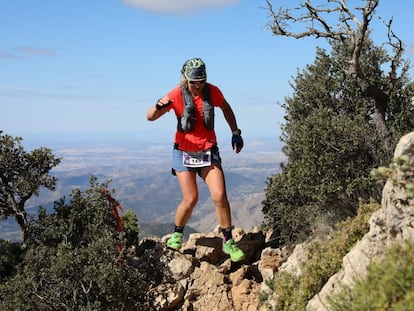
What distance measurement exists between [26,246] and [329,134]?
11562 millimetres

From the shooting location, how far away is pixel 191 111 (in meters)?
9.04

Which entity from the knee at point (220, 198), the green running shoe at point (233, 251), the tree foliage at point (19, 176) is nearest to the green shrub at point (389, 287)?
the knee at point (220, 198)

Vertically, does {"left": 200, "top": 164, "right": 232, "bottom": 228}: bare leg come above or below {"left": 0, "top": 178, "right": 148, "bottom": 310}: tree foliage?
above

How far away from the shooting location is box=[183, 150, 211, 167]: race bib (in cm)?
944

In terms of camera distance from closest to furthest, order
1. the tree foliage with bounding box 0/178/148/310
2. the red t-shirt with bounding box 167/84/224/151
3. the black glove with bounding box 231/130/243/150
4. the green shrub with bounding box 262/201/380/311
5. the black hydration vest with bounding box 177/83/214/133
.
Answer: the green shrub with bounding box 262/201/380/311 < the black hydration vest with bounding box 177/83/214/133 < the red t-shirt with bounding box 167/84/224/151 < the black glove with bounding box 231/130/243/150 < the tree foliage with bounding box 0/178/148/310

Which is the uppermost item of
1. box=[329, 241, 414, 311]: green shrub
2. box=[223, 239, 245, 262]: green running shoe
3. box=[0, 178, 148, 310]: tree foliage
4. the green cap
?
the green cap

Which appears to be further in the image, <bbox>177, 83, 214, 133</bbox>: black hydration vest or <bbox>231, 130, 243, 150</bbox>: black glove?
<bbox>231, 130, 243, 150</bbox>: black glove

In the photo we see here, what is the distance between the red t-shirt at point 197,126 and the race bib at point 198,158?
0.36ft

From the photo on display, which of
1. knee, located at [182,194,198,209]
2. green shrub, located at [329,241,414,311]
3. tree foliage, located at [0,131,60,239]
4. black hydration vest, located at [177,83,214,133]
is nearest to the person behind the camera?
green shrub, located at [329,241,414,311]

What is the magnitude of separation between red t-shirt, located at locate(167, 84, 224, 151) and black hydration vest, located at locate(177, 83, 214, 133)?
0.35 feet

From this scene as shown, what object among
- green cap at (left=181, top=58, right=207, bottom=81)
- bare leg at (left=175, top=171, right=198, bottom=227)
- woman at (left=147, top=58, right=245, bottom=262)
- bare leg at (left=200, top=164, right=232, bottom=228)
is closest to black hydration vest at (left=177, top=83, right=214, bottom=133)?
woman at (left=147, top=58, right=245, bottom=262)

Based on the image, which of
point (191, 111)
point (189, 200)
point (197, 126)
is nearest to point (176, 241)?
point (189, 200)

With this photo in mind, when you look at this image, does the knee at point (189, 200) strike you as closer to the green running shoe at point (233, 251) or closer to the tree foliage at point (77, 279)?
the green running shoe at point (233, 251)

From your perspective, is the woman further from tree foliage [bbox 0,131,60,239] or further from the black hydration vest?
tree foliage [bbox 0,131,60,239]
